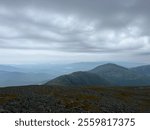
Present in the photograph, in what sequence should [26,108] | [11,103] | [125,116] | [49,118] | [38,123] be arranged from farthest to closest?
1. [11,103]
2. [26,108]
3. [125,116]
4. [49,118]
5. [38,123]

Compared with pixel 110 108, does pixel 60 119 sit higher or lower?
higher

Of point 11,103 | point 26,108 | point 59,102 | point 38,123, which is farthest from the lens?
point 59,102

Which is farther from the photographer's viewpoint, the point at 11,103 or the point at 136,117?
the point at 11,103

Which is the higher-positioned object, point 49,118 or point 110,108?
point 49,118

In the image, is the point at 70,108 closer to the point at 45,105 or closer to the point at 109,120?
the point at 45,105

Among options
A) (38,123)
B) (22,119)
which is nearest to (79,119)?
(38,123)

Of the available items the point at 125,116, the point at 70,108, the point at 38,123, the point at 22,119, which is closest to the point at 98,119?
the point at 125,116

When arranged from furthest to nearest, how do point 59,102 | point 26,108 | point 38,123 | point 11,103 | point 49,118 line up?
point 59,102 < point 11,103 < point 26,108 < point 49,118 < point 38,123

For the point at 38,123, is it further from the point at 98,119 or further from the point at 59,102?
the point at 59,102

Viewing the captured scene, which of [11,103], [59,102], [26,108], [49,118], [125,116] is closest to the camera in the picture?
[49,118]
